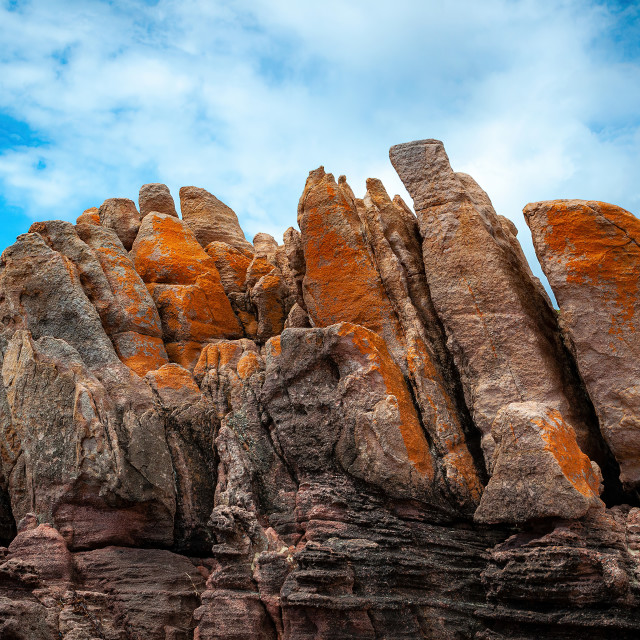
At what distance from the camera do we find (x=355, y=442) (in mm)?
14648

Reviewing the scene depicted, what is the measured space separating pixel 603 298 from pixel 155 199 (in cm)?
1950

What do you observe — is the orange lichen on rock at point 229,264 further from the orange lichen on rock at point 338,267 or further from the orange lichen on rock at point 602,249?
the orange lichen on rock at point 602,249

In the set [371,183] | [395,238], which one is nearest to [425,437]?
[395,238]

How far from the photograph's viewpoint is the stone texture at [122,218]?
86.6ft

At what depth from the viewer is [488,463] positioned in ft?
47.3

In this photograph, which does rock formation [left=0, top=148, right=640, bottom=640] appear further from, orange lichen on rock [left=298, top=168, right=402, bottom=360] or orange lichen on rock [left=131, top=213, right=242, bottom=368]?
orange lichen on rock [left=131, top=213, right=242, bottom=368]

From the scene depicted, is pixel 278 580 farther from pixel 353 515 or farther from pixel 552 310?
pixel 552 310

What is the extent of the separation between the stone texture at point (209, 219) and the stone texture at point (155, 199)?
86cm

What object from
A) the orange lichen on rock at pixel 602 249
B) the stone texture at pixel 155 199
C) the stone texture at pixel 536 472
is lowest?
the stone texture at pixel 536 472

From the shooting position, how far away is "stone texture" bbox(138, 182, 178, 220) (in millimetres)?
28516

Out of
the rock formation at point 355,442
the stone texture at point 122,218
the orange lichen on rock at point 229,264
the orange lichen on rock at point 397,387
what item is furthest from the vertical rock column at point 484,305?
the stone texture at point 122,218

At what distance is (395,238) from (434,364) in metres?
3.69

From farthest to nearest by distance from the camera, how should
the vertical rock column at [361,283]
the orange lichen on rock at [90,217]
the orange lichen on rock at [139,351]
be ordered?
the orange lichen on rock at [90,217] → the orange lichen on rock at [139,351] → the vertical rock column at [361,283]

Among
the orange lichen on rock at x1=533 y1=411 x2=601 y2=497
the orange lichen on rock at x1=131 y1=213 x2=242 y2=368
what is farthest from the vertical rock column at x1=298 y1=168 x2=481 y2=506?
the orange lichen on rock at x1=131 y1=213 x2=242 y2=368
